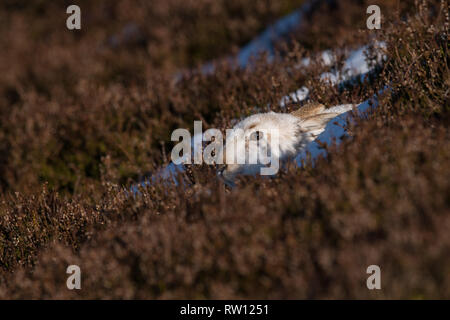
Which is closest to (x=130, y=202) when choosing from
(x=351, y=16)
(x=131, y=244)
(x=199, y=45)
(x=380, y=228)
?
(x=131, y=244)

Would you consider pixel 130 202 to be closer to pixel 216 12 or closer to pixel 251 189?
pixel 251 189

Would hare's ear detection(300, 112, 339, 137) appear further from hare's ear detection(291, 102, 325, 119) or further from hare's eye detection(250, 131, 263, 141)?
hare's eye detection(250, 131, 263, 141)

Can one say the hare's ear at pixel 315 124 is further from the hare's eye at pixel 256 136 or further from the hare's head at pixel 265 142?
the hare's eye at pixel 256 136

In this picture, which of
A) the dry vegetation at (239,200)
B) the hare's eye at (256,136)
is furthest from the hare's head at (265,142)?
the dry vegetation at (239,200)

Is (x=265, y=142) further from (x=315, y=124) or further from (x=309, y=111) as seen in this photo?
(x=309, y=111)

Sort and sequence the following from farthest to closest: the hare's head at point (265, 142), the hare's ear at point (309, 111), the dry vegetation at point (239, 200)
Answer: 1. the hare's ear at point (309, 111)
2. the hare's head at point (265, 142)
3. the dry vegetation at point (239, 200)

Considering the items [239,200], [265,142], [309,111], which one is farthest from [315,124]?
[239,200]
